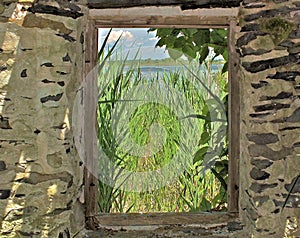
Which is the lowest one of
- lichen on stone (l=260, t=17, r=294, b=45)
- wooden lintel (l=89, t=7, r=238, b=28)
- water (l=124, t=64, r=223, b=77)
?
water (l=124, t=64, r=223, b=77)

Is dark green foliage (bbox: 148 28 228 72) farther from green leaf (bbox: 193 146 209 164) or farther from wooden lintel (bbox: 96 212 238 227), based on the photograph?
wooden lintel (bbox: 96 212 238 227)

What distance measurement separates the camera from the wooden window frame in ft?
7.04

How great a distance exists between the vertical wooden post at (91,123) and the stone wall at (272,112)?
589 mm

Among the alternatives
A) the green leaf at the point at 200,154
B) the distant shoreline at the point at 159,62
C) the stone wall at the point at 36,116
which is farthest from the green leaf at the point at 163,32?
the green leaf at the point at 200,154

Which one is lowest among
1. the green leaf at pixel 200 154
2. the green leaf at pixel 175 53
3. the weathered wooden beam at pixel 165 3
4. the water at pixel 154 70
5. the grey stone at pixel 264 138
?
the green leaf at pixel 200 154

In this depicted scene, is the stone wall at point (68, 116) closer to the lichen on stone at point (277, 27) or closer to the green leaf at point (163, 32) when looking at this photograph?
the lichen on stone at point (277, 27)

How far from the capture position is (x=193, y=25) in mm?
2225

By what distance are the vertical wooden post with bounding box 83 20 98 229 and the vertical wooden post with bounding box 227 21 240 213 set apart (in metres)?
0.54

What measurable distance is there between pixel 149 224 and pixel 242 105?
60 cm

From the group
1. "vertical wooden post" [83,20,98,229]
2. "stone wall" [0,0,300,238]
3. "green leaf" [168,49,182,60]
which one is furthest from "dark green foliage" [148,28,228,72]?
"vertical wooden post" [83,20,98,229]

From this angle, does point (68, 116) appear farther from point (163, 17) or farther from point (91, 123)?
point (163, 17)

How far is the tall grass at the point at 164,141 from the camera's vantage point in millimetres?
2266

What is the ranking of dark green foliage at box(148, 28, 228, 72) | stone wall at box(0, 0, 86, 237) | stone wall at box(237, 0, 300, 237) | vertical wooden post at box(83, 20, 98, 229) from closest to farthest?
stone wall at box(0, 0, 86, 237) → stone wall at box(237, 0, 300, 237) → vertical wooden post at box(83, 20, 98, 229) → dark green foliage at box(148, 28, 228, 72)

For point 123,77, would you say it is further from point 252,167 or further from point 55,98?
point 252,167
